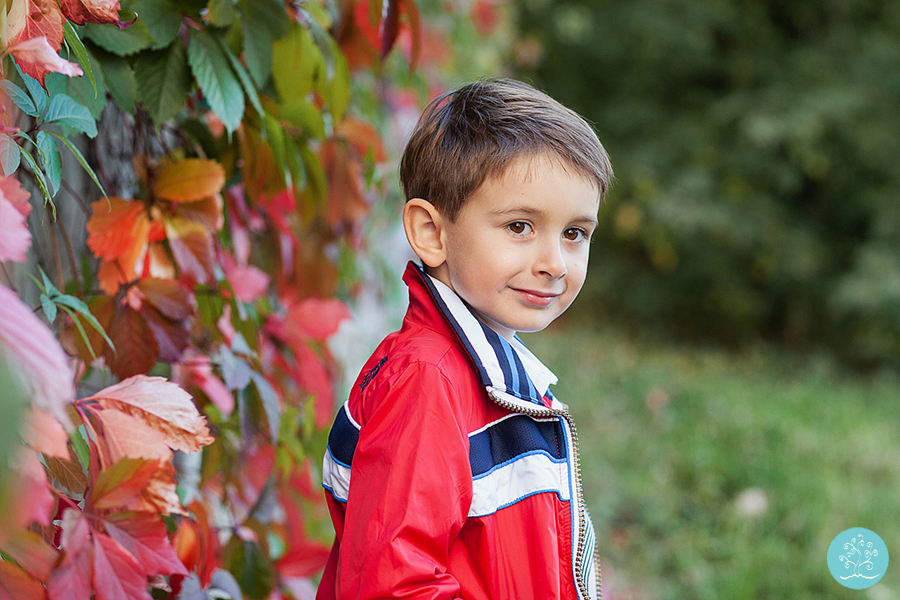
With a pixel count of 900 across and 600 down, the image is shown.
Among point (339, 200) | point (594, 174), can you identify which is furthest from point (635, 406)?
point (594, 174)

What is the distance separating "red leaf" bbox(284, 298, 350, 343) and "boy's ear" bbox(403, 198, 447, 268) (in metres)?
0.34

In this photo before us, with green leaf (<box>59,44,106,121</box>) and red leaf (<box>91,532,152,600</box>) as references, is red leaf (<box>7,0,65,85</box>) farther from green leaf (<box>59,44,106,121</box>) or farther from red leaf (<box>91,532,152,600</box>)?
red leaf (<box>91,532,152,600</box>)

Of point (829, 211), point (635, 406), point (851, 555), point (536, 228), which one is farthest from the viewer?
point (829, 211)

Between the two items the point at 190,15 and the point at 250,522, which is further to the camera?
the point at 250,522

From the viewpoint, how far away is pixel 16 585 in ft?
1.86

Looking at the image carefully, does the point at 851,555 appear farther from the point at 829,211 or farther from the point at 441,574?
the point at 829,211

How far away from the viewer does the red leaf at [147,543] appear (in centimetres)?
71

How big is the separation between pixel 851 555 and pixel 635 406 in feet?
6.56

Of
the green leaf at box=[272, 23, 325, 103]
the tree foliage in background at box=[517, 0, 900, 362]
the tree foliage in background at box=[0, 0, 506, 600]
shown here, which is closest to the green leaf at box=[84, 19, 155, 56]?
the tree foliage in background at box=[0, 0, 506, 600]

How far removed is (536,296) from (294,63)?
0.54 meters

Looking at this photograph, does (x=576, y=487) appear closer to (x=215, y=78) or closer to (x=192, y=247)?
(x=192, y=247)

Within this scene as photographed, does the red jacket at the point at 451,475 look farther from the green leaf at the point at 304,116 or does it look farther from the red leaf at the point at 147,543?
the green leaf at the point at 304,116

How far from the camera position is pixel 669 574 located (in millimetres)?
2941

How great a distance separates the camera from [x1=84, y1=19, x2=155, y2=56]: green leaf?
0.93 m
